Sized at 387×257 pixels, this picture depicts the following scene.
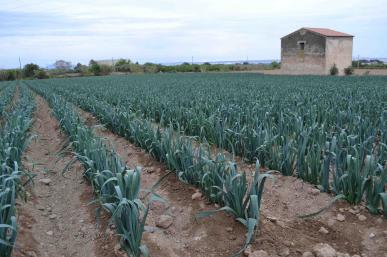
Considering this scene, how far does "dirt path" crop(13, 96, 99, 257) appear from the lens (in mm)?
3279

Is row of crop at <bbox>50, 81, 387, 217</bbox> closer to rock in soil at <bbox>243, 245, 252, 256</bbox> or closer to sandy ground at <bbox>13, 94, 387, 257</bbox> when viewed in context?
sandy ground at <bbox>13, 94, 387, 257</bbox>

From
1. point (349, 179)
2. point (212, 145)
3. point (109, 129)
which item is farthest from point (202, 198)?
point (109, 129)

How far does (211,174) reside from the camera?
11.9 feet

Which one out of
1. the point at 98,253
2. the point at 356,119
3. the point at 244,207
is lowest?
the point at 98,253

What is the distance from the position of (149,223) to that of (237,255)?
1002mm

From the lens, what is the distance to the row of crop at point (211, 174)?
3096 mm

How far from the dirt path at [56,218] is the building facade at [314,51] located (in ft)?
109

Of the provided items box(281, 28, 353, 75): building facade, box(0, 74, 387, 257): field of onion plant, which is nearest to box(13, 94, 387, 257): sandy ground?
box(0, 74, 387, 257): field of onion plant

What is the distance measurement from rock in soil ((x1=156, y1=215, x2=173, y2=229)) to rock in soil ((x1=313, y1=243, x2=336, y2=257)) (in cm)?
130

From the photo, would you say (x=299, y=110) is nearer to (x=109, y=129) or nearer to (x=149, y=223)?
(x=109, y=129)

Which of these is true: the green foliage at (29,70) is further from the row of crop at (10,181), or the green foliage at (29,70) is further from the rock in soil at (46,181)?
the rock in soil at (46,181)

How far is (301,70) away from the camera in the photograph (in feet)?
121

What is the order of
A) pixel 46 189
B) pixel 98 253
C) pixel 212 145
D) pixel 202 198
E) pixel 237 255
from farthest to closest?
pixel 212 145
pixel 46 189
pixel 202 198
pixel 98 253
pixel 237 255

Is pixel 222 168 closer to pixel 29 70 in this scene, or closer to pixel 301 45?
pixel 301 45
